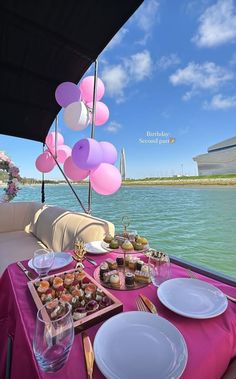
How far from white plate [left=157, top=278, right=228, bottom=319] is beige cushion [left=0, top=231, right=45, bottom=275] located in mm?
1707

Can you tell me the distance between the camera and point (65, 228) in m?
2.05

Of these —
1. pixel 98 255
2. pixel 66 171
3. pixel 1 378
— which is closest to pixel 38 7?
pixel 66 171

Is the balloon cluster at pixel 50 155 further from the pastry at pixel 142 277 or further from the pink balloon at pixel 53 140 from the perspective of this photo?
the pastry at pixel 142 277

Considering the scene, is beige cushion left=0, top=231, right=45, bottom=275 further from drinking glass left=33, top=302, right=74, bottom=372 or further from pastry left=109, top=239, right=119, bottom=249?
drinking glass left=33, top=302, right=74, bottom=372

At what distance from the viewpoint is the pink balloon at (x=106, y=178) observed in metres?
1.90

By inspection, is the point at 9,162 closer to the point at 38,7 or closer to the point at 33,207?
the point at 33,207

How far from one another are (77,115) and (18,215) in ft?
6.73

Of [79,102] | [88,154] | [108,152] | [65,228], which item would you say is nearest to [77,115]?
[79,102]

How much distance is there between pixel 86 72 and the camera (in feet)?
7.80

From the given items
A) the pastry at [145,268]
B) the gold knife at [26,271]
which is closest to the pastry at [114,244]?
the pastry at [145,268]

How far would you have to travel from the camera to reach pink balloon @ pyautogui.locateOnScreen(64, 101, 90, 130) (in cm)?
213

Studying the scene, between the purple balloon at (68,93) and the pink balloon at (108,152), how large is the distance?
0.70m

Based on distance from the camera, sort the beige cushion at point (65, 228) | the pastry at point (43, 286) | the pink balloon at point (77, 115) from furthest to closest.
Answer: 1. the pink balloon at point (77, 115)
2. the beige cushion at point (65, 228)
3. the pastry at point (43, 286)

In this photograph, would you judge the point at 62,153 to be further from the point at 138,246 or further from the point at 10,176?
the point at 138,246
